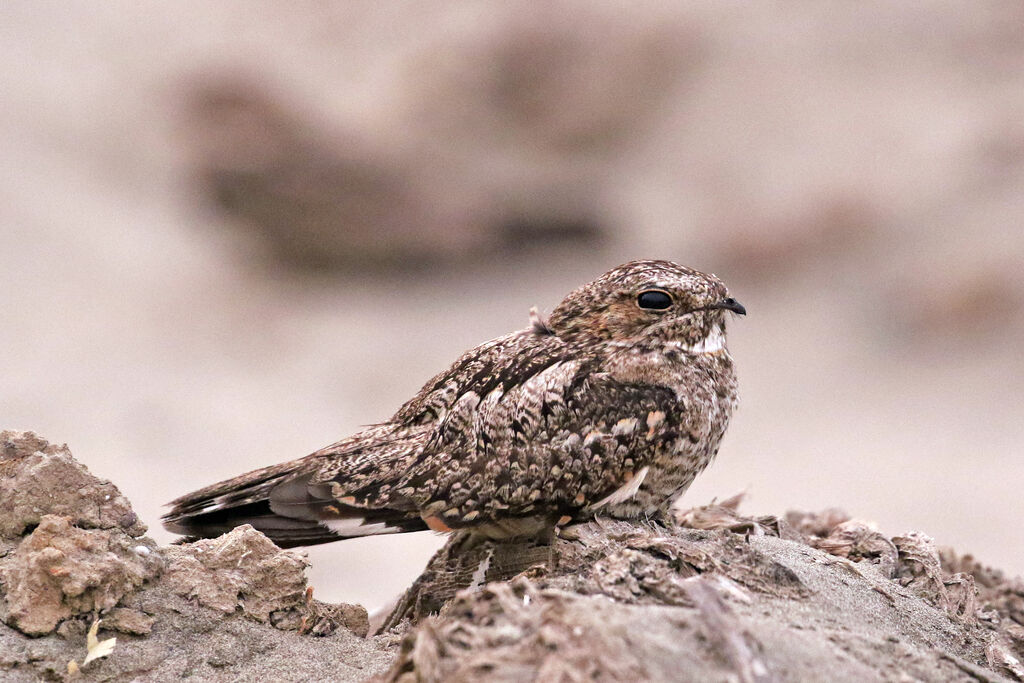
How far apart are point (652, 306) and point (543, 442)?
0.59 metres

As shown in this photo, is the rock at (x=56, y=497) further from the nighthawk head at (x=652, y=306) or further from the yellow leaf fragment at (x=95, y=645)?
the nighthawk head at (x=652, y=306)

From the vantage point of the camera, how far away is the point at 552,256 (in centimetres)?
1041

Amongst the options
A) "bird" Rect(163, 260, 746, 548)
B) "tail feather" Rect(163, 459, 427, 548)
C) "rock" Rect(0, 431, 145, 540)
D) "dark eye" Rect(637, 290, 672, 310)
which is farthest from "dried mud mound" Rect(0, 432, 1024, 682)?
"dark eye" Rect(637, 290, 672, 310)

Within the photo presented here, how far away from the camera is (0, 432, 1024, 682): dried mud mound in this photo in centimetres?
179

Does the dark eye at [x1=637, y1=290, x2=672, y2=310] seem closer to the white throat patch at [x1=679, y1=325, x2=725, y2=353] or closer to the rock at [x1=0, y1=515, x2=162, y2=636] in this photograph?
the white throat patch at [x1=679, y1=325, x2=725, y2=353]

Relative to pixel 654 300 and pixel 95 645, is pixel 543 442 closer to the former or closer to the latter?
pixel 654 300

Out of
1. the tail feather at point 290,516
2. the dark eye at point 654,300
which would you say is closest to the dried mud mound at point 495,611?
the tail feather at point 290,516

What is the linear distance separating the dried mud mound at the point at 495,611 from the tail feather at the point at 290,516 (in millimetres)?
312

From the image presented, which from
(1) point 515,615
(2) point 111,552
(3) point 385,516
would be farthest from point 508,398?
(1) point 515,615

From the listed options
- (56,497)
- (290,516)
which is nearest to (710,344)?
(290,516)

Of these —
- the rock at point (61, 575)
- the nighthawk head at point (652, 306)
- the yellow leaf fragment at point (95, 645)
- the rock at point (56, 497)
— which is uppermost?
the nighthawk head at point (652, 306)

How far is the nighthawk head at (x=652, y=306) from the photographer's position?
3391mm

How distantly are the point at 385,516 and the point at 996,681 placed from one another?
1698 mm

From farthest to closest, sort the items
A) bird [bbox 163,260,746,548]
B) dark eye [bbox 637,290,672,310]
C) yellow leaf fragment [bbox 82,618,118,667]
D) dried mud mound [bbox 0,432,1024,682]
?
dark eye [bbox 637,290,672,310]
bird [bbox 163,260,746,548]
yellow leaf fragment [bbox 82,618,118,667]
dried mud mound [bbox 0,432,1024,682]
